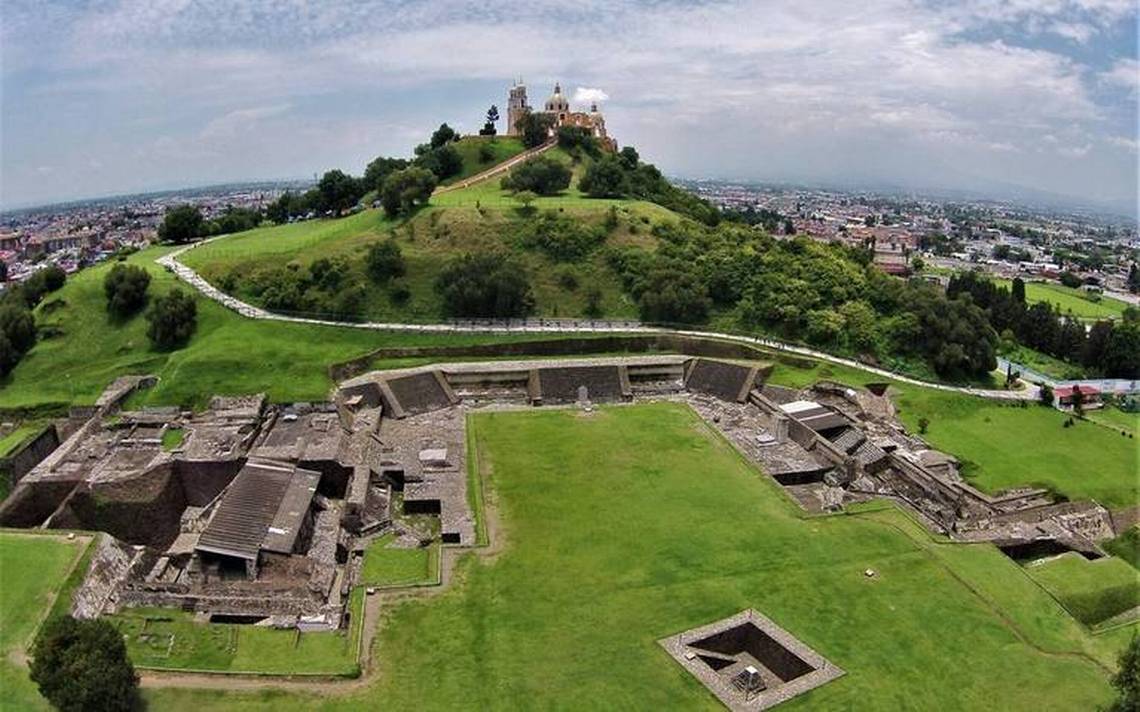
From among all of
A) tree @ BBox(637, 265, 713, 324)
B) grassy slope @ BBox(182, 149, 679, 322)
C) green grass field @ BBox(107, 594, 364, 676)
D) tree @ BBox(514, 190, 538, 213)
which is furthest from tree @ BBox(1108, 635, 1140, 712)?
tree @ BBox(514, 190, 538, 213)

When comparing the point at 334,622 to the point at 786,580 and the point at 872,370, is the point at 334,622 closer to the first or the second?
the point at 786,580

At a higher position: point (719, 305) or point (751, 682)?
point (719, 305)

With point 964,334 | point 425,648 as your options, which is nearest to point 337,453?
point 425,648

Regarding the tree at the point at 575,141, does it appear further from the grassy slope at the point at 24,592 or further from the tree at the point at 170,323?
the grassy slope at the point at 24,592

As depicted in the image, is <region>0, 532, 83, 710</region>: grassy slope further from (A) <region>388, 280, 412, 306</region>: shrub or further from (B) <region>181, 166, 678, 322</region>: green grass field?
(A) <region>388, 280, 412, 306</region>: shrub

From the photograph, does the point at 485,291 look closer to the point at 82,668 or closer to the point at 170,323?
the point at 170,323

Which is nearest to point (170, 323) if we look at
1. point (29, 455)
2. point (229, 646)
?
point (29, 455)
